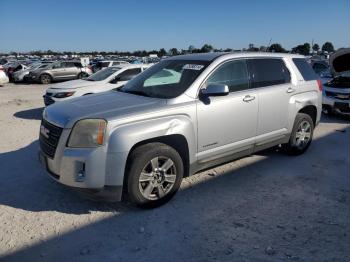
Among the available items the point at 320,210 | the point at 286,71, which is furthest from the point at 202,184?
the point at 286,71

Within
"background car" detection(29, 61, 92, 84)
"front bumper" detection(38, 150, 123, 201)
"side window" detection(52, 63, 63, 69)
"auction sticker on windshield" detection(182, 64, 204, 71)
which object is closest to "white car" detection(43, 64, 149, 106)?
"auction sticker on windshield" detection(182, 64, 204, 71)

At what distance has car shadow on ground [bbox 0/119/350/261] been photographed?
328cm

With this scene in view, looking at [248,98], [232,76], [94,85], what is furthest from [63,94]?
[248,98]

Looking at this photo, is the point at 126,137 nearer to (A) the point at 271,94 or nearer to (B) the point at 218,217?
(B) the point at 218,217

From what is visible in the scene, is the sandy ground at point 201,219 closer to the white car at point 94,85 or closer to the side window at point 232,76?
the side window at point 232,76

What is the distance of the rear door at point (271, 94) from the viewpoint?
511cm

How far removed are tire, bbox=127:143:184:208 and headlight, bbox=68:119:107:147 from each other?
423mm

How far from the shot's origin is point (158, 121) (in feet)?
13.1

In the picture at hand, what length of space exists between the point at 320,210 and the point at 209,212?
1.32 metres

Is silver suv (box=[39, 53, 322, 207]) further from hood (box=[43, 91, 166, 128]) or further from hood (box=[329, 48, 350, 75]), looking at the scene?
hood (box=[329, 48, 350, 75])

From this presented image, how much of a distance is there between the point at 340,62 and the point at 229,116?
731 centimetres

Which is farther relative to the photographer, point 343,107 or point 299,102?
point 343,107

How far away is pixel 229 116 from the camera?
465 centimetres

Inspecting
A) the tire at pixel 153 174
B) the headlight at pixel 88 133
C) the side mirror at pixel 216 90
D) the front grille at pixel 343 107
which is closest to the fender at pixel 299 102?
the side mirror at pixel 216 90
